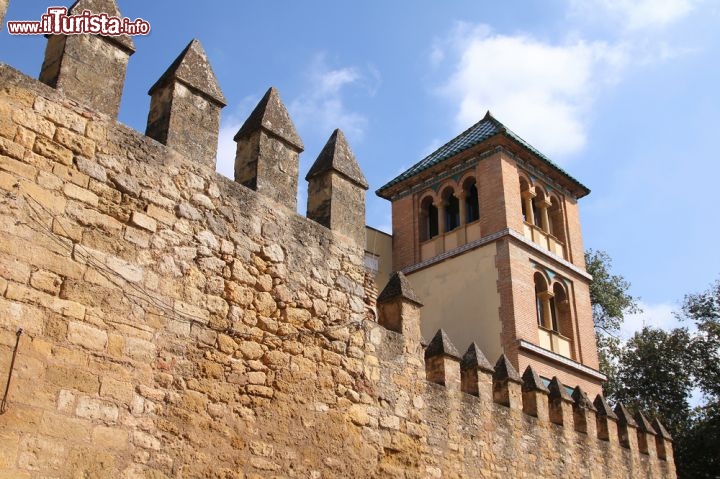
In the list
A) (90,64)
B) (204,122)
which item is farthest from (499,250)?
(90,64)

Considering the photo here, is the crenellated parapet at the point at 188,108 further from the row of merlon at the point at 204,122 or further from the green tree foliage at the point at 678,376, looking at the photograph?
the green tree foliage at the point at 678,376

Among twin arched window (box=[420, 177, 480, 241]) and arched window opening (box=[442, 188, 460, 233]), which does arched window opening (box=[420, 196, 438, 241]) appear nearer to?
twin arched window (box=[420, 177, 480, 241])

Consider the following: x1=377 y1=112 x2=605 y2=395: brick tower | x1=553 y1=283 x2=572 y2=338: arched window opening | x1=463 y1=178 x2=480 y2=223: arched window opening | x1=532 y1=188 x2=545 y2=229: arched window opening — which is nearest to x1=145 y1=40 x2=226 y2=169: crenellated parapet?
x1=377 y1=112 x2=605 y2=395: brick tower

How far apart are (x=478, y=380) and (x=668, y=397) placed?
1336cm

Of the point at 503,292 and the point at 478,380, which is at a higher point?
the point at 503,292

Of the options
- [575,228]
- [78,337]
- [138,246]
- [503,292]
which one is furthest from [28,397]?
[575,228]

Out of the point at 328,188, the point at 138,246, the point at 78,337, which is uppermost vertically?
the point at 328,188

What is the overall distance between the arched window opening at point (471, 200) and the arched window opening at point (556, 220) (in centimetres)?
225

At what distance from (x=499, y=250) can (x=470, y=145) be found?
305 centimetres

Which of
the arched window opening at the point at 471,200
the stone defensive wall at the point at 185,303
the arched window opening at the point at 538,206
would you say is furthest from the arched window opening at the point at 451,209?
the stone defensive wall at the point at 185,303

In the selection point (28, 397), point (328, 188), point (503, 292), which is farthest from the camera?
point (503, 292)

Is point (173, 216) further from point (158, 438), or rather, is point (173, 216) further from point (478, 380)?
point (478, 380)

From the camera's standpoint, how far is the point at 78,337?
14.2 ft

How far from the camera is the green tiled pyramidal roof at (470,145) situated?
58.8 ft
